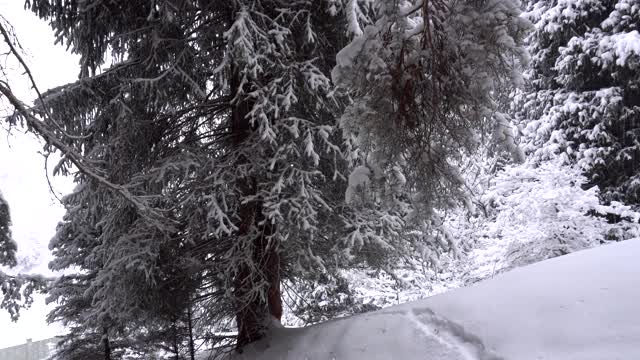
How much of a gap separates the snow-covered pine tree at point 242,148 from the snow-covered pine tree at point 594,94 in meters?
7.40

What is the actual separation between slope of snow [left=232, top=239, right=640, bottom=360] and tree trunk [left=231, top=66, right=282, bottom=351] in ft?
4.22

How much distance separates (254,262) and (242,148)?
1.52 m

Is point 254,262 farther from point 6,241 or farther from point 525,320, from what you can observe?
point 6,241

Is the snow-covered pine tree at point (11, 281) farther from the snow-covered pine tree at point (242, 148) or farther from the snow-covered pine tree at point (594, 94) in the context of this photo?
the snow-covered pine tree at point (594, 94)

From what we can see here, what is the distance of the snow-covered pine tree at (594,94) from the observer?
39.1ft

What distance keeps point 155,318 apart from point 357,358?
12.4ft

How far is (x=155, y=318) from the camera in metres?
7.36

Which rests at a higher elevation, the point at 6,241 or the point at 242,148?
the point at 242,148

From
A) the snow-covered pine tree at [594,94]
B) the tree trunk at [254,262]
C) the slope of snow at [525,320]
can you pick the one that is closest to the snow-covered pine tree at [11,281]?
the tree trunk at [254,262]

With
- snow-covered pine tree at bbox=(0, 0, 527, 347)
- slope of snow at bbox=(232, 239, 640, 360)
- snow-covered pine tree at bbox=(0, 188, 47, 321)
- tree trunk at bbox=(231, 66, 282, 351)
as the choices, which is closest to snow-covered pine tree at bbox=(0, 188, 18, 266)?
snow-covered pine tree at bbox=(0, 188, 47, 321)

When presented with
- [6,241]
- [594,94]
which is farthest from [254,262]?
[594,94]

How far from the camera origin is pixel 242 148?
6.31 meters

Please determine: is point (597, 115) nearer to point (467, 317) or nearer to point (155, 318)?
point (467, 317)

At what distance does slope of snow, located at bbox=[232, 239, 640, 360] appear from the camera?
339 cm
